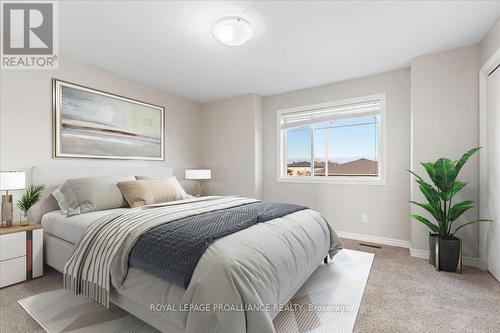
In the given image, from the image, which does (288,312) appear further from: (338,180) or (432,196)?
(338,180)

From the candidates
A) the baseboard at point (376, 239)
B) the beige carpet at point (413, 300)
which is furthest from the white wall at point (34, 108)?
the baseboard at point (376, 239)

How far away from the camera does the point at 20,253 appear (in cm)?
227

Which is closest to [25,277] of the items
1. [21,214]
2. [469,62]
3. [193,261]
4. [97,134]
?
[21,214]

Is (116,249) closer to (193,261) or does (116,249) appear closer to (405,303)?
(193,261)

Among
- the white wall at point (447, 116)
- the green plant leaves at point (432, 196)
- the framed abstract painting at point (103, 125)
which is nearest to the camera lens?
the green plant leaves at point (432, 196)

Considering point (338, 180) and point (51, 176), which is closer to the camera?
point (51, 176)

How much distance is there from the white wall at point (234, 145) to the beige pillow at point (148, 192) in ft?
5.05

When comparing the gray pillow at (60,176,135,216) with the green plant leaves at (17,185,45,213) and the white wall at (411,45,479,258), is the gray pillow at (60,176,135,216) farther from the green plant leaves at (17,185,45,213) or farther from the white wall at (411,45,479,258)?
the white wall at (411,45,479,258)

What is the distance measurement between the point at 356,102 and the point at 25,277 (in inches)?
→ 179

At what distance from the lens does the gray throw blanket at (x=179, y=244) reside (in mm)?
1315

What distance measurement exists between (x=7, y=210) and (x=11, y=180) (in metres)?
0.34

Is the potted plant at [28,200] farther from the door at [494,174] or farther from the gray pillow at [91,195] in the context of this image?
the door at [494,174]

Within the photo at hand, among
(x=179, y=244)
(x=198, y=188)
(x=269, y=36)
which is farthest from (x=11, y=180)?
(x=269, y=36)

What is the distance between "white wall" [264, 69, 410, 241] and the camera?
331cm
